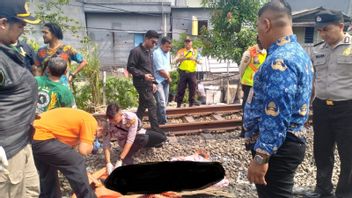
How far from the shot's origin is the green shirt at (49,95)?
3.68 metres

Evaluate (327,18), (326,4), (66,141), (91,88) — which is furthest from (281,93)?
(326,4)

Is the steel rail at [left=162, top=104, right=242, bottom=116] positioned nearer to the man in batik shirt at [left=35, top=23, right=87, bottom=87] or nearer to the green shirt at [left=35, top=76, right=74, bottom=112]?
the man in batik shirt at [left=35, top=23, right=87, bottom=87]

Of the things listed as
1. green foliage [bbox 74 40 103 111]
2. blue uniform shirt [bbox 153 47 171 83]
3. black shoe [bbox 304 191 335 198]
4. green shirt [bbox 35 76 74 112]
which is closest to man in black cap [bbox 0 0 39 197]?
green shirt [bbox 35 76 74 112]

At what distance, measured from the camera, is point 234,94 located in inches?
450

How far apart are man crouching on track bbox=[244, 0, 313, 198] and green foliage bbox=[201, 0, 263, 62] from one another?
969cm

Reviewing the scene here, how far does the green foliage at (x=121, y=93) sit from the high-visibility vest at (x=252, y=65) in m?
3.25

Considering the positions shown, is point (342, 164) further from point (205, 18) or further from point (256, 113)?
point (205, 18)

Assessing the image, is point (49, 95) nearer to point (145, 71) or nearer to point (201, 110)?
point (145, 71)

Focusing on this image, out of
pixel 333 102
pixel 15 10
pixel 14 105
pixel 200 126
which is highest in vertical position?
pixel 15 10

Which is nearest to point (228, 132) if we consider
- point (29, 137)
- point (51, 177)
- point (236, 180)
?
point (236, 180)

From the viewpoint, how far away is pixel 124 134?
470 centimetres

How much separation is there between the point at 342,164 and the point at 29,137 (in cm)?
355

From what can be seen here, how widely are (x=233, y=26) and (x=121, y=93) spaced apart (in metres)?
5.73

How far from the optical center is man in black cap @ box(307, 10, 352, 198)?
12.5ft
